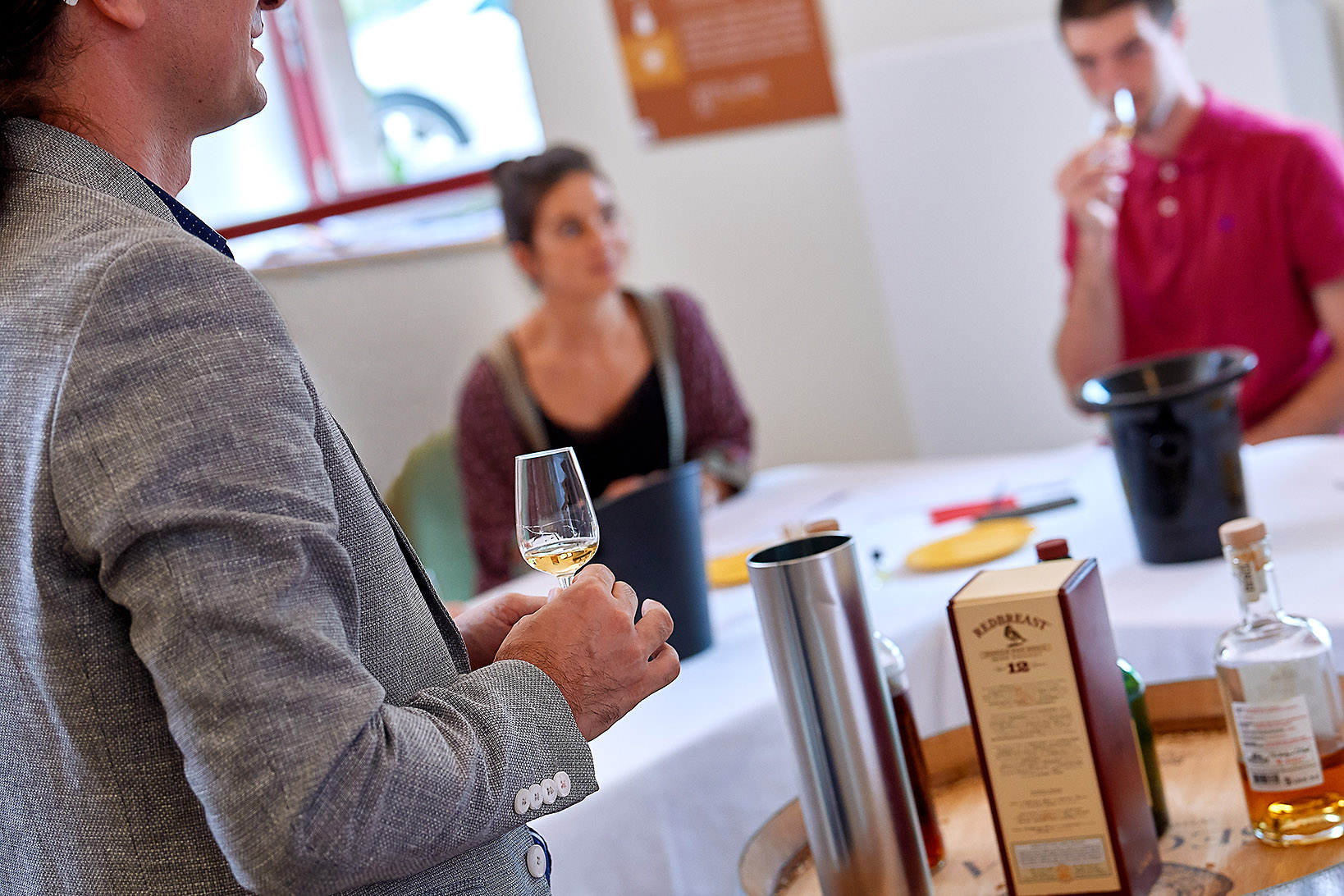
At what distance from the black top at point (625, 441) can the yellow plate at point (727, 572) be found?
789mm

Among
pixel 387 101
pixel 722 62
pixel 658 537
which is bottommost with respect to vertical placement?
pixel 658 537

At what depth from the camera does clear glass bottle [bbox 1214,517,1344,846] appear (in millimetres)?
813

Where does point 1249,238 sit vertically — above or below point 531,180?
below

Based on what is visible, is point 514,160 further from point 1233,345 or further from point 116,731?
point 116,731

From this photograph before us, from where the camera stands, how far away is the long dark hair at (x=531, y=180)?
8.52 ft

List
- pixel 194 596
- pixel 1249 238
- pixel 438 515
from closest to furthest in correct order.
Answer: pixel 194 596
pixel 1249 238
pixel 438 515

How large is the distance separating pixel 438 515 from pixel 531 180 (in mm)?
721

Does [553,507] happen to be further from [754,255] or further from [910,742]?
[754,255]

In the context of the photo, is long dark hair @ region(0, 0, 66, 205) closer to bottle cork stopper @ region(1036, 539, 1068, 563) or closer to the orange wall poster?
bottle cork stopper @ region(1036, 539, 1068, 563)

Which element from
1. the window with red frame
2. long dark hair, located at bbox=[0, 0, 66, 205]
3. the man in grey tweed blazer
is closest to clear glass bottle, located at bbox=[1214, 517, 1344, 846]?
the man in grey tweed blazer

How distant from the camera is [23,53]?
2.35 feet

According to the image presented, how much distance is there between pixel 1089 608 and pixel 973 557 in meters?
0.69

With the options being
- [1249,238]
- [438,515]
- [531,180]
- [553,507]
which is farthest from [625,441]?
[553,507]

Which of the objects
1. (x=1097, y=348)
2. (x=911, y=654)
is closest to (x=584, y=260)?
(x=1097, y=348)
